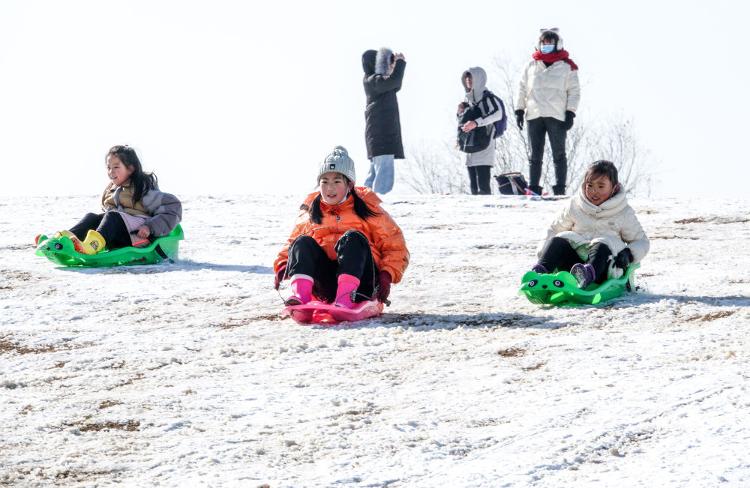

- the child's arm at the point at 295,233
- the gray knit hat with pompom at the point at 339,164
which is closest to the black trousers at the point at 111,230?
the child's arm at the point at 295,233

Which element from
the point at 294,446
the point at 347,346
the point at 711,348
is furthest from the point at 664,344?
the point at 294,446

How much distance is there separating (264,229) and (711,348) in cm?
630

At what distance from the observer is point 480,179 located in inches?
518

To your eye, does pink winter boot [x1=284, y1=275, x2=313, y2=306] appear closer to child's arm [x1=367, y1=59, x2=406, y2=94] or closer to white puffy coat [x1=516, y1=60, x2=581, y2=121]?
white puffy coat [x1=516, y1=60, x2=581, y2=121]

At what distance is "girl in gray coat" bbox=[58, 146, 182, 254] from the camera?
8.21 metres

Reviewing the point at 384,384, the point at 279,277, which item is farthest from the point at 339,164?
the point at 384,384

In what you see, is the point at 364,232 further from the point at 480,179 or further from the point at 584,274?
the point at 480,179

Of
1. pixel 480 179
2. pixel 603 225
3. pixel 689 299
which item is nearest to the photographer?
pixel 689 299

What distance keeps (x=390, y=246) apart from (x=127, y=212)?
281 centimetres

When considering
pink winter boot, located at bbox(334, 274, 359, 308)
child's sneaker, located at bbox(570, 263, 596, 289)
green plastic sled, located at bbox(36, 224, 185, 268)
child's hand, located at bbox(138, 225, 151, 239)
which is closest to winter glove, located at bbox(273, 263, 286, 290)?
pink winter boot, located at bbox(334, 274, 359, 308)

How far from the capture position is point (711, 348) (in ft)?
15.7

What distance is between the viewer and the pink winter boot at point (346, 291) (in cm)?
587

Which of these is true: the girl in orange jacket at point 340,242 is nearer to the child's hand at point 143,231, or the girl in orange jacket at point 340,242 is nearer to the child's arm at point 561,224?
the child's arm at point 561,224

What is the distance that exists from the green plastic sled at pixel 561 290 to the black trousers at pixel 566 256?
77mm
